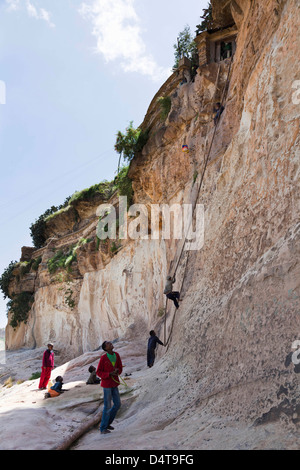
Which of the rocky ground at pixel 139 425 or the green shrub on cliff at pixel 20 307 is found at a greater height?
the green shrub on cliff at pixel 20 307

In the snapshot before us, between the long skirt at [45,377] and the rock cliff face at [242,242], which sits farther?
the long skirt at [45,377]

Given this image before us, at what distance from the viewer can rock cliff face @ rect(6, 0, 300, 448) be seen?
4.20 meters

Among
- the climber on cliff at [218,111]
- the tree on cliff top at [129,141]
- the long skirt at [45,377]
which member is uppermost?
the tree on cliff top at [129,141]

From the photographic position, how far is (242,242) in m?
6.25

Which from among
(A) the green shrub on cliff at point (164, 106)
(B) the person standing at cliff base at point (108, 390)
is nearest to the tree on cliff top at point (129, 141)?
(A) the green shrub on cliff at point (164, 106)

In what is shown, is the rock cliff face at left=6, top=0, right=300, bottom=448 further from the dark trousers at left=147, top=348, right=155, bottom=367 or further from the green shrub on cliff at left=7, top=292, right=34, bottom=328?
the green shrub on cliff at left=7, top=292, right=34, bottom=328

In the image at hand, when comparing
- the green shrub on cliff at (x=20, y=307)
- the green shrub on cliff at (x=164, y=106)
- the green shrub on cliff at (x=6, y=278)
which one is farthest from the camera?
the green shrub on cliff at (x=6, y=278)

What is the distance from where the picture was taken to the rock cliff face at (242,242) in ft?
13.8

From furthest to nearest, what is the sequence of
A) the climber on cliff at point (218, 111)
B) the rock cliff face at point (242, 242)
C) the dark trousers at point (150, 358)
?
the climber on cliff at point (218, 111), the dark trousers at point (150, 358), the rock cliff face at point (242, 242)

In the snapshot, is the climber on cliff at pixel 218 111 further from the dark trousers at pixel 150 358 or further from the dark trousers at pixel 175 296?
the dark trousers at pixel 150 358

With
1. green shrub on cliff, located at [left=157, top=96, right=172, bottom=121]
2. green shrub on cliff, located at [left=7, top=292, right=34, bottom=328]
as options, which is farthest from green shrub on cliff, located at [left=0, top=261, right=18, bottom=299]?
green shrub on cliff, located at [left=157, top=96, right=172, bottom=121]

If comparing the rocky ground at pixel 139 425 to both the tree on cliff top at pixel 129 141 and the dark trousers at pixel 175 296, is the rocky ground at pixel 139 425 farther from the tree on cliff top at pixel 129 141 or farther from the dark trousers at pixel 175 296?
the tree on cliff top at pixel 129 141

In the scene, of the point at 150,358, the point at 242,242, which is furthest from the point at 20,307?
the point at 242,242

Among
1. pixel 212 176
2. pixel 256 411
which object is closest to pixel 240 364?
pixel 256 411
